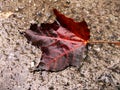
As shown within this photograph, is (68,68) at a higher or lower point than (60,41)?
lower

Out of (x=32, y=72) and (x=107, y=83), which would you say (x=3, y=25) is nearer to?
(x=32, y=72)

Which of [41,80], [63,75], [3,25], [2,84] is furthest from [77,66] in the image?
[3,25]

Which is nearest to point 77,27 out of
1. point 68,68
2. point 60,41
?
point 60,41

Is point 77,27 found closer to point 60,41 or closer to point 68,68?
point 60,41
